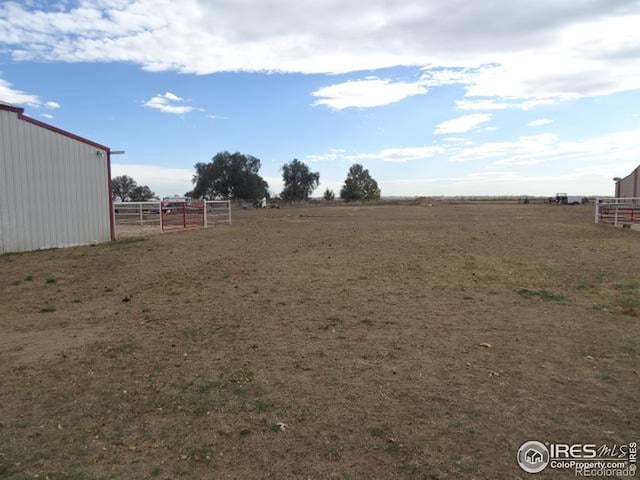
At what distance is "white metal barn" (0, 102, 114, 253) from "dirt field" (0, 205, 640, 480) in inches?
188

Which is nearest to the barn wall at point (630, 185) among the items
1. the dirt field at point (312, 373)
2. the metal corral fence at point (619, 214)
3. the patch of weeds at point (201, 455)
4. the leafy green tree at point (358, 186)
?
the metal corral fence at point (619, 214)

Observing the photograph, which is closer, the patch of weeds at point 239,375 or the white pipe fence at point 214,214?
the patch of weeds at point 239,375

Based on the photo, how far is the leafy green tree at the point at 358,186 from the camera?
12594 centimetres

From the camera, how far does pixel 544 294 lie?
7.74m

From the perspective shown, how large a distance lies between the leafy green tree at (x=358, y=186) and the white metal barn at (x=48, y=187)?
110734 mm

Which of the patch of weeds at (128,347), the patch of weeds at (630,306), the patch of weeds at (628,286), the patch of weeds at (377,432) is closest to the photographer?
the patch of weeds at (377,432)

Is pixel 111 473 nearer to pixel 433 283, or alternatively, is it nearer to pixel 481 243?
pixel 433 283

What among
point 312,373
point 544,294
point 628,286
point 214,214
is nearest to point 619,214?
point 628,286

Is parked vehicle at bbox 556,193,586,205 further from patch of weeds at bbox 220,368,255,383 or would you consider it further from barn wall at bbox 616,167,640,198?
patch of weeds at bbox 220,368,255,383

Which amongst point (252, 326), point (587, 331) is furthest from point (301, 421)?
point (587, 331)

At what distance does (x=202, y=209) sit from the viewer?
25.8 metres

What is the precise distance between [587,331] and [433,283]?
3364 mm

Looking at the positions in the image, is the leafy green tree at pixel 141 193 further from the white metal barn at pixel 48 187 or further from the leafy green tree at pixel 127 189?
the white metal barn at pixel 48 187

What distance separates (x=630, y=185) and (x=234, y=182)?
63.8 metres
